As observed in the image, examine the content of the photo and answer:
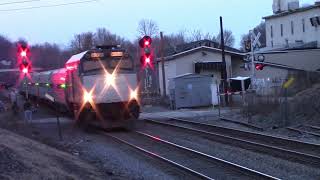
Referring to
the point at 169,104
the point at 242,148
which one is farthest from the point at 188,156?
the point at 169,104

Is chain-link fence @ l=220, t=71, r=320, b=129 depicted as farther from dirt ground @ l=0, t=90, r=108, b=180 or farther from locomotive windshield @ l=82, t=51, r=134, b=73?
dirt ground @ l=0, t=90, r=108, b=180

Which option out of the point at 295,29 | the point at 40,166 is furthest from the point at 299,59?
the point at 40,166

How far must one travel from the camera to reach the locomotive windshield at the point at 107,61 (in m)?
25.5

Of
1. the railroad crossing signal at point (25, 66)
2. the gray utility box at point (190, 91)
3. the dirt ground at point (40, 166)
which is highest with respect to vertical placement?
the railroad crossing signal at point (25, 66)

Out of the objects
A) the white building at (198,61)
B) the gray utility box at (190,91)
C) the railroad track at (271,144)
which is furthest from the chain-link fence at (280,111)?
the white building at (198,61)

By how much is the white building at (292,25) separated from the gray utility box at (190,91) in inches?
1300

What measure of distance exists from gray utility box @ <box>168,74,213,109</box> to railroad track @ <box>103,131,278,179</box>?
1917 centimetres

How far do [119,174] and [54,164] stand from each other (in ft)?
5.25

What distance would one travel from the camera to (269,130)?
2455 centimetres

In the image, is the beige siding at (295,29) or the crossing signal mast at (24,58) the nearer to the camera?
the crossing signal mast at (24,58)

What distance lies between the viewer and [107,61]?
25.9 meters

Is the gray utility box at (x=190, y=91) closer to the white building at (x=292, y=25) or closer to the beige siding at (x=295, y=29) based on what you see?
the white building at (x=292, y=25)

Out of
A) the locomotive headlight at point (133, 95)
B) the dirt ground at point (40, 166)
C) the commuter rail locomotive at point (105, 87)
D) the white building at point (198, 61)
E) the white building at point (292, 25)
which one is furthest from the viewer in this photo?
the white building at point (292, 25)

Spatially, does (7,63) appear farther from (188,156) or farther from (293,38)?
(188,156)
